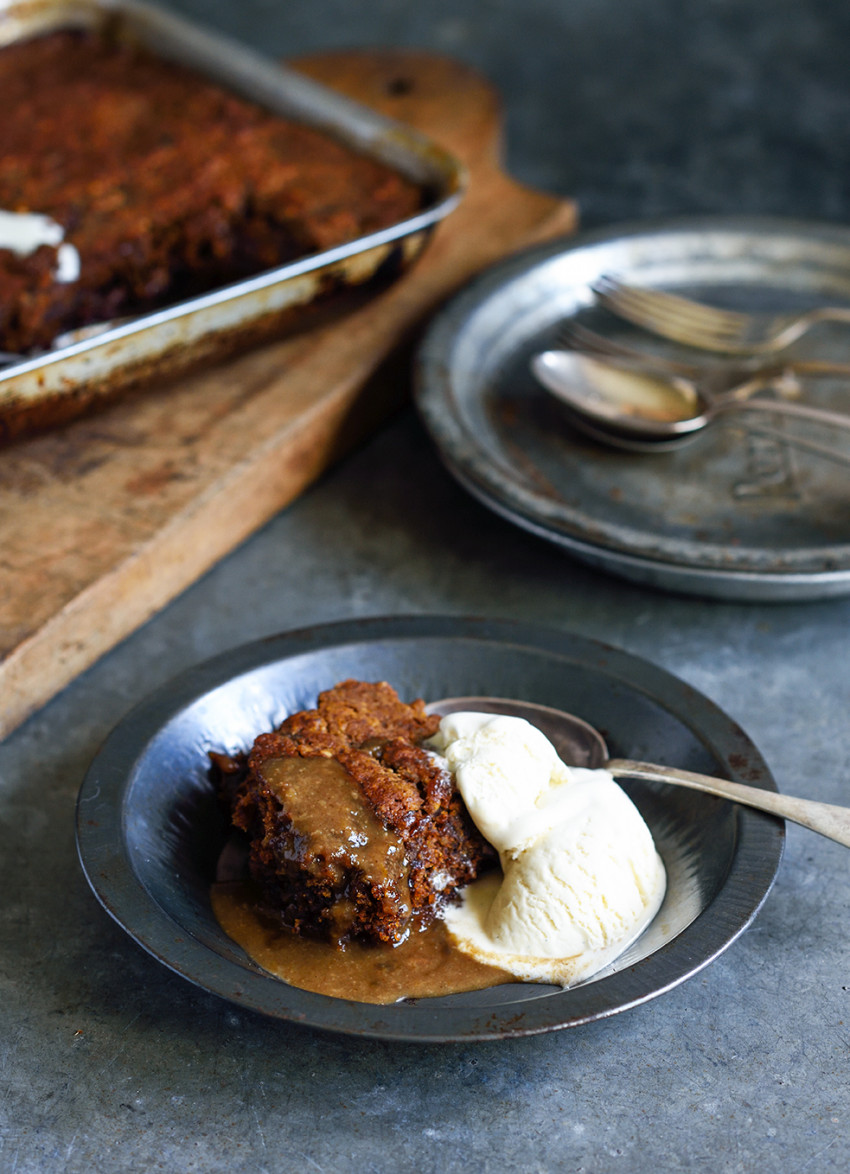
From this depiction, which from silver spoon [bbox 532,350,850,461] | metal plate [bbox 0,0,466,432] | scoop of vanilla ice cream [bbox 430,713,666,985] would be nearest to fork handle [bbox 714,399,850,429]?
silver spoon [bbox 532,350,850,461]

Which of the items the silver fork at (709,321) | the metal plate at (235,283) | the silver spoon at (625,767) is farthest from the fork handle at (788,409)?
the silver spoon at (625,767)

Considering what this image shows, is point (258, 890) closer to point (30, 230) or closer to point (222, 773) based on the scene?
point (222, 773)

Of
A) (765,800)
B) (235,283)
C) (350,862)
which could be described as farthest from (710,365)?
(350,862)

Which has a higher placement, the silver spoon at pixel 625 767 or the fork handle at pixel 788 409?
the fork handle at pixel 788 409

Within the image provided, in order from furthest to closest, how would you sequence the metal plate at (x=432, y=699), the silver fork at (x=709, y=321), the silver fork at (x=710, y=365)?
the silver fork at (x=709, y=321) → the silver fork at (x=710, y=365) → the metal plate at (x=432, y=699)

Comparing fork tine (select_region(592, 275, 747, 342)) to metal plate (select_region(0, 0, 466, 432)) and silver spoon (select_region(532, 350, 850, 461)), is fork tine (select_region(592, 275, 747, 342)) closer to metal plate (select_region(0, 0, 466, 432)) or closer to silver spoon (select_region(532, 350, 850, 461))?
silver spoon (select_region(532, 350, 850, 461))

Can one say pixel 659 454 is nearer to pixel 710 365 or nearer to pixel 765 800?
pixel 710 365

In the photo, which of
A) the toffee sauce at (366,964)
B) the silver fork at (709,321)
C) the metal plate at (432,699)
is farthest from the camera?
the silver fork at (709,321)

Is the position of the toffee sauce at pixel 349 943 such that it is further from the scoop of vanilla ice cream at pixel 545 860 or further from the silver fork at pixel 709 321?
the silver fork at pixel 709 321
